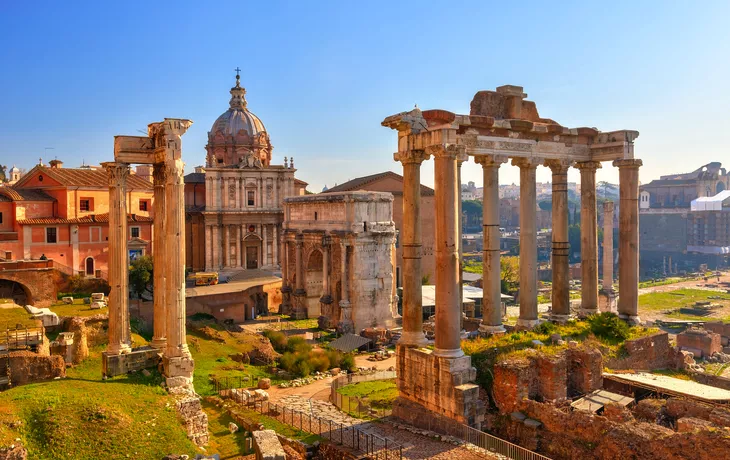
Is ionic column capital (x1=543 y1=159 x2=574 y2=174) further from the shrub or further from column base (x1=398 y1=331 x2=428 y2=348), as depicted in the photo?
column base (x1=398 y1=331 x2=428 y2=348)

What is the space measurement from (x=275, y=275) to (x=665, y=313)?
114 ft

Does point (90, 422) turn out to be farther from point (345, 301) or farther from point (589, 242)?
point (345, 301)

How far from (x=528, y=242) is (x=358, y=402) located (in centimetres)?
701

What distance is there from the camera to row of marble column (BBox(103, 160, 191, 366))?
659 inches

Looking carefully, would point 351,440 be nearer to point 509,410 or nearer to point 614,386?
point 509,410

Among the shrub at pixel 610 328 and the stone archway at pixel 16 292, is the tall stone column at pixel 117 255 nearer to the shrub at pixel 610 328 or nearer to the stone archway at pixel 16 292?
the shrub at pixel 610 328

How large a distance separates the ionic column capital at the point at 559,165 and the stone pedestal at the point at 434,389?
7655 millimetres

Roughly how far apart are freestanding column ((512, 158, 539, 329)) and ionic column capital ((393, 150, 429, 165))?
3957mm

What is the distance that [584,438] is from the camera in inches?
528

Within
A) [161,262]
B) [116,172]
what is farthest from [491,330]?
[116,172]

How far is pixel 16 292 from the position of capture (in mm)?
31938

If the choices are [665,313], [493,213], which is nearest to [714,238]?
[665,313]

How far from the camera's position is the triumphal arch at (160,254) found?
1673 centimetres

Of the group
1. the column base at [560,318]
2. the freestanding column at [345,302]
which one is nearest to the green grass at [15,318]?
the freestanding column at [345,302]
